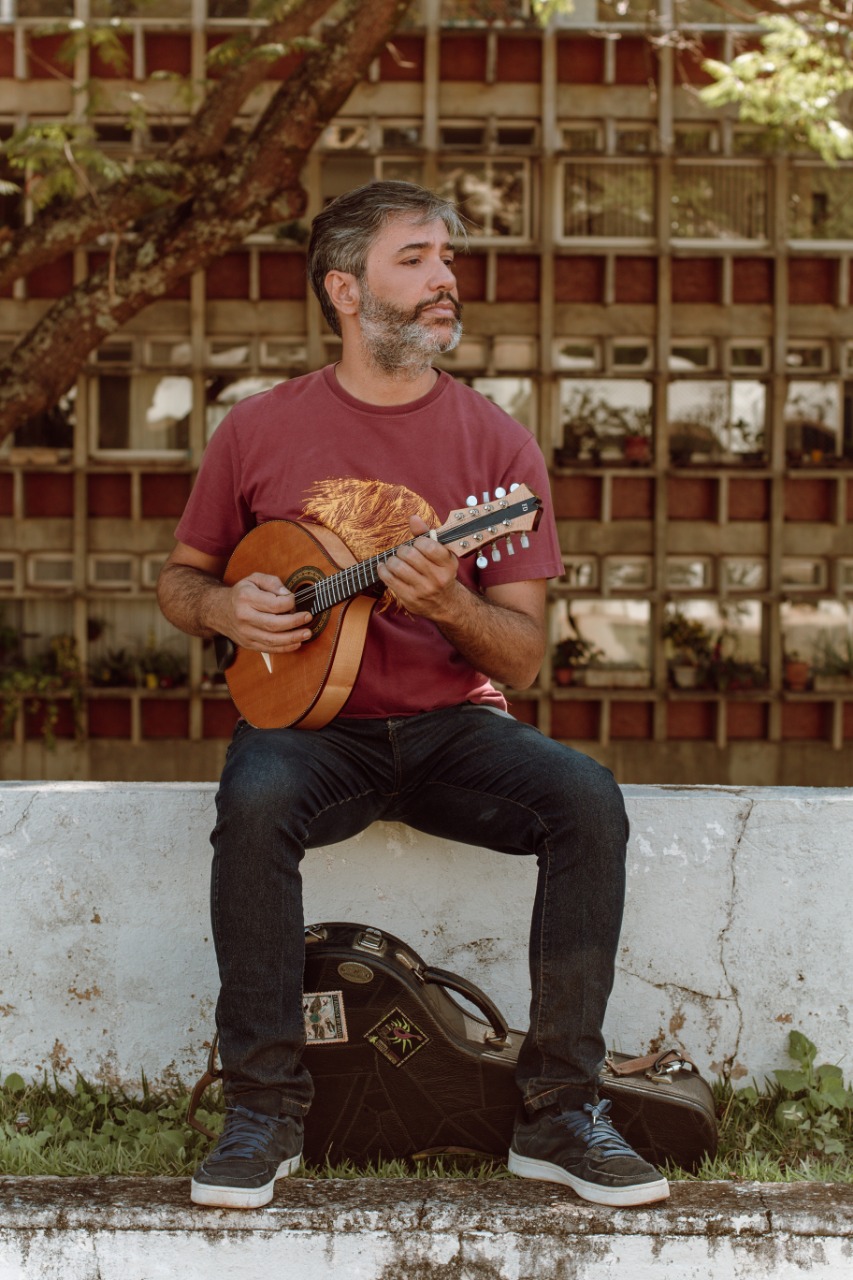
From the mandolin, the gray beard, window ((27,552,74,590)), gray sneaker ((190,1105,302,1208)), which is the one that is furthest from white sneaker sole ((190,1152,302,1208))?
window ((27,552,74,590))

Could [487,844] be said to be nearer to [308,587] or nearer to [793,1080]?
[308,587]

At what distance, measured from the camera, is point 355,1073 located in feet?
7.41

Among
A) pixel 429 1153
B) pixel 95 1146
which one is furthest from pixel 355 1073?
pixel 95 1146

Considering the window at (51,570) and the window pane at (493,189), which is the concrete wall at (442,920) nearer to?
the window at (51,570)

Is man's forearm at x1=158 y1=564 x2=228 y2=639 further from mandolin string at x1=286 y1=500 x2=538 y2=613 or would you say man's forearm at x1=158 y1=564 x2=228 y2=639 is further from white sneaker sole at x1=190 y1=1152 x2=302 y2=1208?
white sneaker sole at x1=190 y1=1152 x2=302 y2=1208

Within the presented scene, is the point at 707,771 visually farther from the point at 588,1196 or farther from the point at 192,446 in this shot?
the point at 588,1196

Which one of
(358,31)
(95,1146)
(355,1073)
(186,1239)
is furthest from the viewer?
(358,31)

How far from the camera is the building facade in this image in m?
8.95

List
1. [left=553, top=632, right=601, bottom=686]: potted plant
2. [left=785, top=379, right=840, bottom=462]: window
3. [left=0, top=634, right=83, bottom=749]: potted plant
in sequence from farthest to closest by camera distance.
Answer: [left=785, top=379, right=840, bottom=462]: window
[left=553, top=632, right=601, bottom=686]: potted plant
[left=0, top=634, right=83, bottom=749]: potted plant

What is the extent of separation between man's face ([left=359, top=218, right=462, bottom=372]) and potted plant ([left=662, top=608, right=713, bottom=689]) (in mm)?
6820

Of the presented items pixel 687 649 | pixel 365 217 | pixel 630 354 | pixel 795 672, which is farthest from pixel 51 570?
pixel 365 217

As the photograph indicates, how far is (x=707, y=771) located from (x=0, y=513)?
5.35 m

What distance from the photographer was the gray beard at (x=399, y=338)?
8.30 ft

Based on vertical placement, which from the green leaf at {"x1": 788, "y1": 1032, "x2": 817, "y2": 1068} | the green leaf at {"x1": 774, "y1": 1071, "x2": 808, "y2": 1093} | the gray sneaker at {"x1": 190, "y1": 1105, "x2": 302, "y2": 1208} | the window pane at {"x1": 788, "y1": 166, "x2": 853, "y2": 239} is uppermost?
the window pane at {"x1": 788, "y1": 166, "x2": 853, "y2": 239}
